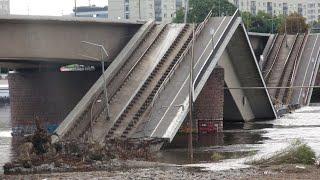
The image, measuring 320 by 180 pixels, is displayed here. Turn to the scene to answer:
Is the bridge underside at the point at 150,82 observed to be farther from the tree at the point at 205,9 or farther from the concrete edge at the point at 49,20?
the tree at the point at 205,9

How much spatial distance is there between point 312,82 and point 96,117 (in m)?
53.8

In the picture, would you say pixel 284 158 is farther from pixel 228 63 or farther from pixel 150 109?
pixel 228 63

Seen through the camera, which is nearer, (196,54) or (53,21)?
(53,21)

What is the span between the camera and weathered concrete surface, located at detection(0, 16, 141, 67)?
51.0 m

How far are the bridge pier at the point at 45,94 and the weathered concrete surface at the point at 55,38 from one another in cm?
734

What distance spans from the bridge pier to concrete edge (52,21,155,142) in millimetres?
7062

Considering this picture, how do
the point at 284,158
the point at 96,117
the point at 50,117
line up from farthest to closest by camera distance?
the point at 50,117
the point at 96,117
the point at 284,158

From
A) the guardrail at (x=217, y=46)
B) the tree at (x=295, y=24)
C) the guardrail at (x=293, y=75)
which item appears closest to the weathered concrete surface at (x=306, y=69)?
the guardrail at (x=293, y=75)

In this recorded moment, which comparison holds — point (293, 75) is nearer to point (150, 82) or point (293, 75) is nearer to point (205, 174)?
point (150, 82)

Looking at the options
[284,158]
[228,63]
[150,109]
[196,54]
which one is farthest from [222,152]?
[228,63]

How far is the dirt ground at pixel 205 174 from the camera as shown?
87.9ft

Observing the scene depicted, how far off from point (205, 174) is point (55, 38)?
92.8 feet

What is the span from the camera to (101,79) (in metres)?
54.5

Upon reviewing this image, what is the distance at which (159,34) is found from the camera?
6131 cm
